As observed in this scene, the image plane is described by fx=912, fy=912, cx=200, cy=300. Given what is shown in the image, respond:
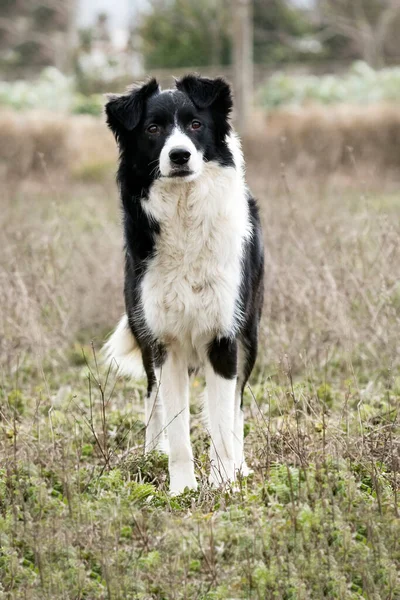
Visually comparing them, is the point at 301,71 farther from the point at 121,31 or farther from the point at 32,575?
the point at 32,575

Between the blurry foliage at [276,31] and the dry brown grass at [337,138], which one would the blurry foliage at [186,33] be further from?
the dry brown grass at [337,138]

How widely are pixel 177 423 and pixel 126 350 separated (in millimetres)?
1039

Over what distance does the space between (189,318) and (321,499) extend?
1.11 metres

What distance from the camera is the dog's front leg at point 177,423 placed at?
14.7 ft

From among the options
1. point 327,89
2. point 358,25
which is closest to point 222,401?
point 327,89

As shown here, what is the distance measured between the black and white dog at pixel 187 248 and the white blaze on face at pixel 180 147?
1 cm

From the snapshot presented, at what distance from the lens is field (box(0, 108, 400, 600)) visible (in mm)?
3590

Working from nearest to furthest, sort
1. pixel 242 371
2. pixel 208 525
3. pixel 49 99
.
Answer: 1. pixel 208 525
2. pixel 242 371
3. pixel 49 99

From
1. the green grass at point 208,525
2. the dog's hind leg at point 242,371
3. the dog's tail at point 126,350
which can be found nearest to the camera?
the green grass at point 208,525

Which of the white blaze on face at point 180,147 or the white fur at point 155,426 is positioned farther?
the white fur at point 155,426

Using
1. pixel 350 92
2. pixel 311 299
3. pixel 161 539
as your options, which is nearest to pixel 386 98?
pixel 350 92

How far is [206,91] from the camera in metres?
4.53

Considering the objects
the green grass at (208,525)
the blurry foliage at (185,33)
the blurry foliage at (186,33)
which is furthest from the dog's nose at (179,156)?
the blurry foliage at (185,33)

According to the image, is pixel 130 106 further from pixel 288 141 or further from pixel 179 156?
pixel 288 141
